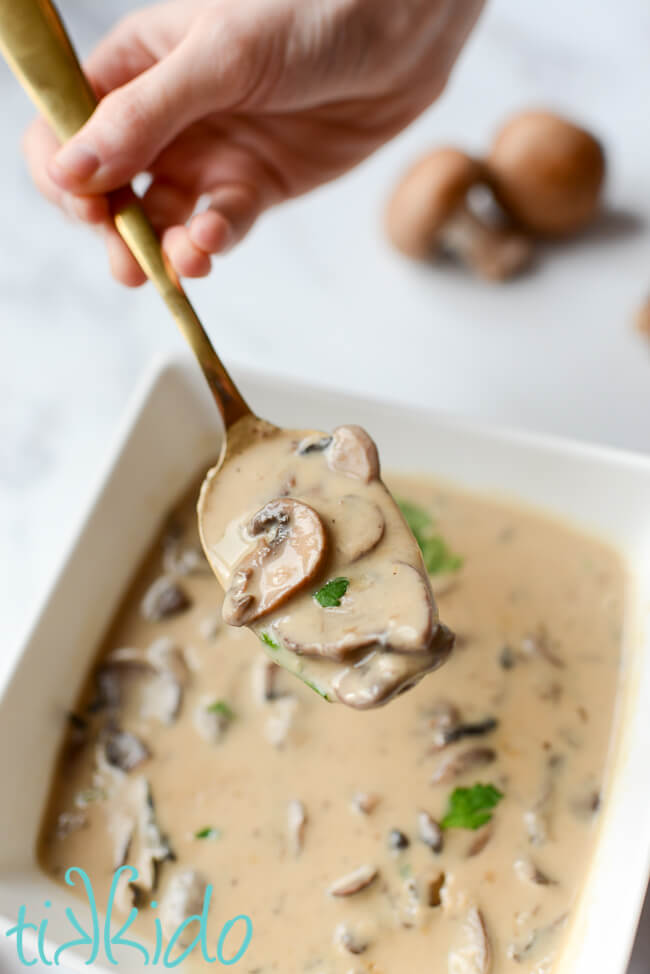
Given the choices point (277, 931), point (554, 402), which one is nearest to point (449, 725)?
point (277, 931)

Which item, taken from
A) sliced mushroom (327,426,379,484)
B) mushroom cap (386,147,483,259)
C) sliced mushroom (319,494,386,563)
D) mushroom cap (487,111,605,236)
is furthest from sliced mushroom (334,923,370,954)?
mushroom cap (487,111,605,236)

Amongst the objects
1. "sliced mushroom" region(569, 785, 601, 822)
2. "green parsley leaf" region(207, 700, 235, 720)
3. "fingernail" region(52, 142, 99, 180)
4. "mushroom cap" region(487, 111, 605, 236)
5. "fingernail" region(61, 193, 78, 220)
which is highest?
"fingernail" region(52, 142, 99, 180)

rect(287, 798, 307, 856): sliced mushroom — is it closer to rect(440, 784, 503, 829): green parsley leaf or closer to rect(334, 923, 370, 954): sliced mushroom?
rect(334, 923, 370, 954): sliced mushroom

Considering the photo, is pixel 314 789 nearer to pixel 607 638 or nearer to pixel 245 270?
pixel 607 638

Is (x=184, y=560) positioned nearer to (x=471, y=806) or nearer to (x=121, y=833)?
Answer: (x=121, y=833)

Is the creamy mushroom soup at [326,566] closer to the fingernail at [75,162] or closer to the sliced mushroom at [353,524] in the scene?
the sliced mushroom at [353,524]

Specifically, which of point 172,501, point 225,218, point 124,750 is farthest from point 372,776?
point 225,218
